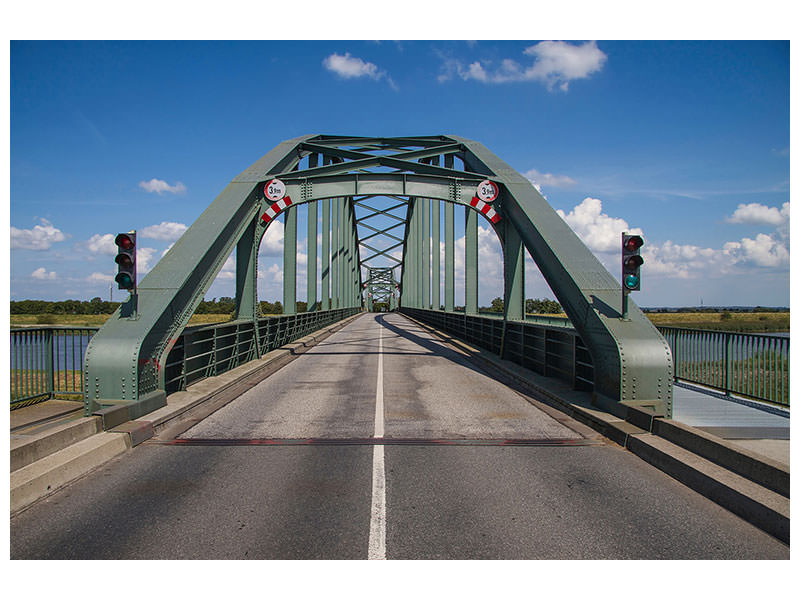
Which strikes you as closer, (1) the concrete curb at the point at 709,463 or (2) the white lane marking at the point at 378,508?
(2) the white lane marking at the point at 378,508

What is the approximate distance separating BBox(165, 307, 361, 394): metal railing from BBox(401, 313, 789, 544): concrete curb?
6497 millimetres

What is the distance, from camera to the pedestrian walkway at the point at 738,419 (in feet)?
18.2

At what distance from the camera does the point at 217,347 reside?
1062 centimetres

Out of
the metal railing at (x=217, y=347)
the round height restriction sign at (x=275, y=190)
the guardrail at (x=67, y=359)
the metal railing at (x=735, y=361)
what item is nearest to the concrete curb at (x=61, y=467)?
the guardrail at (x=67, y=359)

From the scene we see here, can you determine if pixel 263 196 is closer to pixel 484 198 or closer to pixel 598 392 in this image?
pixel 484 198

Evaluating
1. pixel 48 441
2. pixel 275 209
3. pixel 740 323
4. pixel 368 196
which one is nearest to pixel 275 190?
pixel 275 209

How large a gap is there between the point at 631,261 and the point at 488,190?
19.1 feet

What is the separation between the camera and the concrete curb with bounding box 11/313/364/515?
4258 millimetres

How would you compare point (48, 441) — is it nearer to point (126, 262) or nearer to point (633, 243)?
point (126, 262)

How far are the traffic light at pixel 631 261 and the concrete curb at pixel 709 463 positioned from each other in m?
1.81

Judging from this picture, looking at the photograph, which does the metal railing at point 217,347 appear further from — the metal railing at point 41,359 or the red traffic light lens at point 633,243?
the red traffic light lens at point 633,243

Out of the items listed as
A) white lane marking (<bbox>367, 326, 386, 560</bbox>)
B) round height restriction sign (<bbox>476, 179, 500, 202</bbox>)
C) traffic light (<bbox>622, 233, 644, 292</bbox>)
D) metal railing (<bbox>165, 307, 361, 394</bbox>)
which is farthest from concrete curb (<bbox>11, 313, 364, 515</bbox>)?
round height restriction sign (<bbox>476, 179, 500, 202</bbox>)

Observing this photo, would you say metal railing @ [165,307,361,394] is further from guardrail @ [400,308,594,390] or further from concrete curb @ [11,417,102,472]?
guardrail @ [400,308,594,390]

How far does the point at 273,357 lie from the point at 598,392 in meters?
9.44
